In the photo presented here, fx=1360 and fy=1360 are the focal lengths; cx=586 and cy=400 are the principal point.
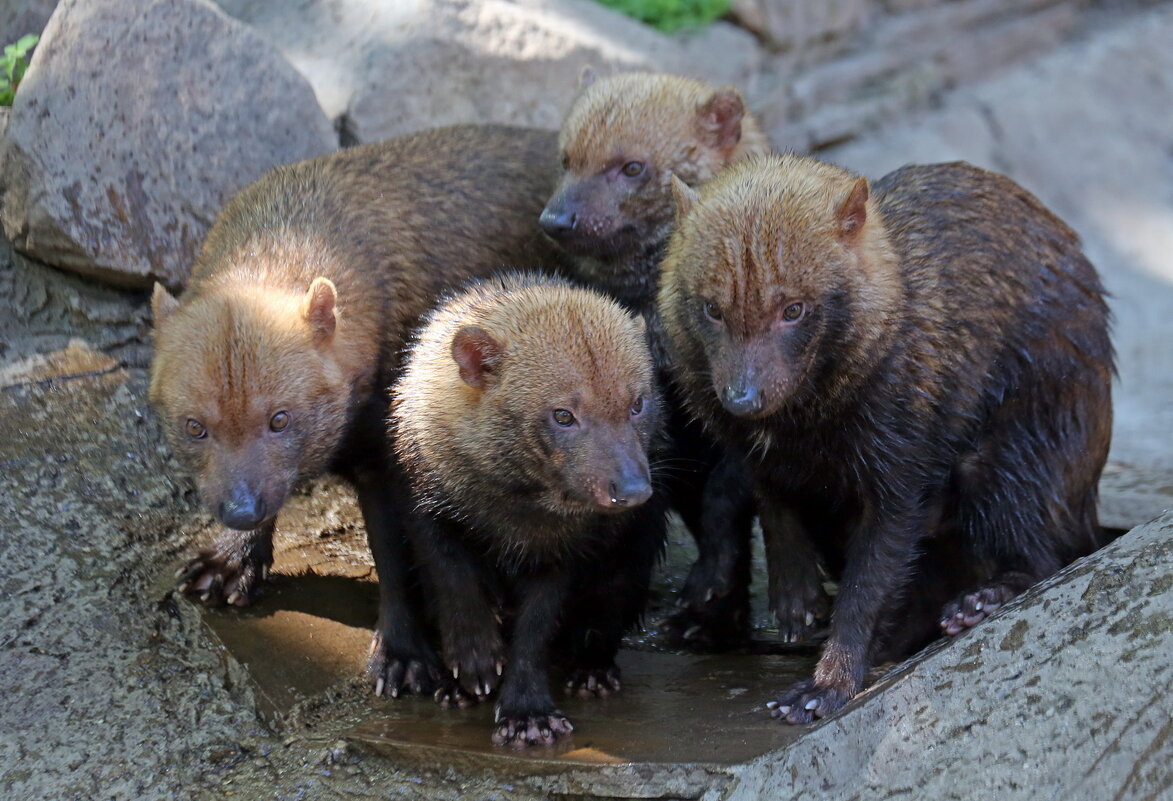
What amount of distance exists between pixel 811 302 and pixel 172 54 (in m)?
3.68

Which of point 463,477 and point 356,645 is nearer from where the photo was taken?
point 463,477

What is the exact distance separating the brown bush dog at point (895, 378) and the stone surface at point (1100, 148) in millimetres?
4230

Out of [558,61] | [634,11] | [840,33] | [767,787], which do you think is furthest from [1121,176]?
[767,787]

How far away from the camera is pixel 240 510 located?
476cm

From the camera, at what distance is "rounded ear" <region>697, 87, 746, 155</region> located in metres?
6.21

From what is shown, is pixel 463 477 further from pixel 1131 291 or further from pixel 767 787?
pixel 1131 291

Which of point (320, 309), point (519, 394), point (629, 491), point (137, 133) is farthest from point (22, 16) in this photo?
point (629, 491)

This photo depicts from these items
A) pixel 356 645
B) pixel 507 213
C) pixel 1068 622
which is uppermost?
pixel 507 213

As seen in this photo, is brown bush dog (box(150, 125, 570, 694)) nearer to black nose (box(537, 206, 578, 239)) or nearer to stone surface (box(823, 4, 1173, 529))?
black nose (box(537, 206, 578, 239))

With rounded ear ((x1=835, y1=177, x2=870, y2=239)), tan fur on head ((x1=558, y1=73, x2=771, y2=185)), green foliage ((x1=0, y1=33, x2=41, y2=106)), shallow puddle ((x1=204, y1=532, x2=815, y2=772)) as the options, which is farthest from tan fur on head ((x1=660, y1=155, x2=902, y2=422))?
green foliage ((x1=0, y1=33, x2=41, y2=106))

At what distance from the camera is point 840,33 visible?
10891mm

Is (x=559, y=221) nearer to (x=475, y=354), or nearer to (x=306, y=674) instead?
(x=475, y=354)

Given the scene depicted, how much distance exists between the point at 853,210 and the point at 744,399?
0.82 metres

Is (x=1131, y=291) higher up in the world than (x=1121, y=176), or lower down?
lower down
